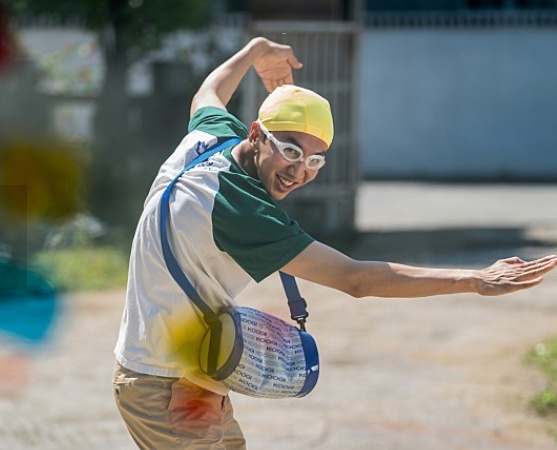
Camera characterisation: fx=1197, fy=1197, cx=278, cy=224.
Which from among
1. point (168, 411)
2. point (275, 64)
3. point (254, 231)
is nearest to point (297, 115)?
point (254, 231)

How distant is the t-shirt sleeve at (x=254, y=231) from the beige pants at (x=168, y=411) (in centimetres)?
45

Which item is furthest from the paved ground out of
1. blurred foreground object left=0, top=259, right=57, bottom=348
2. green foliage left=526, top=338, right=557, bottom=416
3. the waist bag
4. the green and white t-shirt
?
the green and white t-shirt

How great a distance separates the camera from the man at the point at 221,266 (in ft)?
10.8

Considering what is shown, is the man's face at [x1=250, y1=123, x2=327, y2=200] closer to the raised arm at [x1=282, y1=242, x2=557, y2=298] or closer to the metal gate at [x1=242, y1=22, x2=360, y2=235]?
the raised arm at [x1=282, y1=242, x2=557, y2=298]

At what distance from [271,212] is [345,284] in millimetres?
287

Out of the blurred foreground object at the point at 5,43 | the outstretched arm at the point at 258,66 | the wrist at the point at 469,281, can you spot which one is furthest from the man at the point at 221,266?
the blurred foreground object at the point at 5,43

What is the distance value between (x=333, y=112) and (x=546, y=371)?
5937 millimetres

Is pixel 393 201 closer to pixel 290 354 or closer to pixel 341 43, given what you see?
pixel 341 43

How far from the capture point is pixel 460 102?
2105 centimetres

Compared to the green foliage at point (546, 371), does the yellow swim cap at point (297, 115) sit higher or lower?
higher

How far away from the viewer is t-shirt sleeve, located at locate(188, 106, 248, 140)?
12.3 ft

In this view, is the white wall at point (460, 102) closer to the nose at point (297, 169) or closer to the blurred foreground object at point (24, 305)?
the blurred foreground object at point (24, 305)

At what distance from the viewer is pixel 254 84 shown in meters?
11.9

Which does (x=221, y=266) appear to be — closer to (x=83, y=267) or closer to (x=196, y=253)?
(x=196, y=253)
